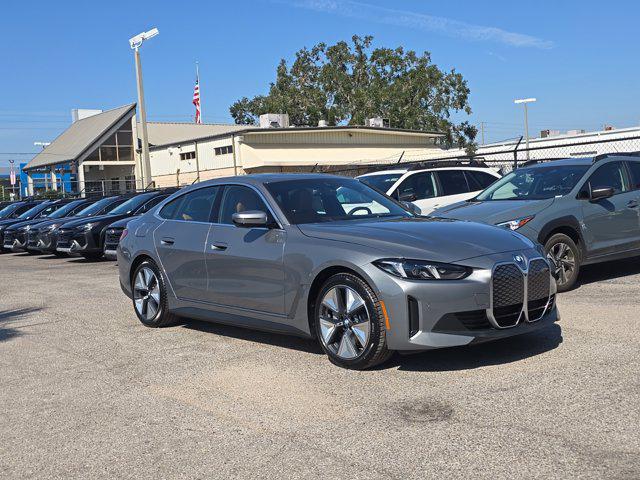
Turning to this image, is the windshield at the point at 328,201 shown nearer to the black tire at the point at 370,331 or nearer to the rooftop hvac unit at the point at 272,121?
the black tire at the point at 370,331

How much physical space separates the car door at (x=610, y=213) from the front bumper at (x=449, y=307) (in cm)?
428

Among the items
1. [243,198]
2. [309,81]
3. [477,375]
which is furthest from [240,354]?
[309,81]

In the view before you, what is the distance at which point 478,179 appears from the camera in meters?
14.3

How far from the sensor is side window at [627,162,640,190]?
10198mm

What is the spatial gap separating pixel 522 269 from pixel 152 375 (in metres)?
3.00

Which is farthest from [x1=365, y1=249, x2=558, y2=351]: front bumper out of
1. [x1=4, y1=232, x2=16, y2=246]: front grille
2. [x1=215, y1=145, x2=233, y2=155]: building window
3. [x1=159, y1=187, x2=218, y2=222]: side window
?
[x1=215, y1=145, x2=233, y2=155]: building window

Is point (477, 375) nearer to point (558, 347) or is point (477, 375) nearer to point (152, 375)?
point (558, 347)

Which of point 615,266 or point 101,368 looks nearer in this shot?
point 101,368

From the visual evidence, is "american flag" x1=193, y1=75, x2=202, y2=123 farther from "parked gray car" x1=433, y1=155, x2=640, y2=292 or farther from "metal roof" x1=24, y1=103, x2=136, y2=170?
"parked gray car" x1=433, y1=155, x2=640, y2=292

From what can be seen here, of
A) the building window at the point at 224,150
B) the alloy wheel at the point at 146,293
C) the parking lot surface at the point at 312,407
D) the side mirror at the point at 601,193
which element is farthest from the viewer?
the building window at the point at 224,150

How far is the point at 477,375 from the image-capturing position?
18.1 ft

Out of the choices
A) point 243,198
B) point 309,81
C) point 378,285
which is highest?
point 309,81

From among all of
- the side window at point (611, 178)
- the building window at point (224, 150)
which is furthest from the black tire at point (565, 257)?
the building window at point (224, 150)

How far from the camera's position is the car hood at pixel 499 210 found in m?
9.18
